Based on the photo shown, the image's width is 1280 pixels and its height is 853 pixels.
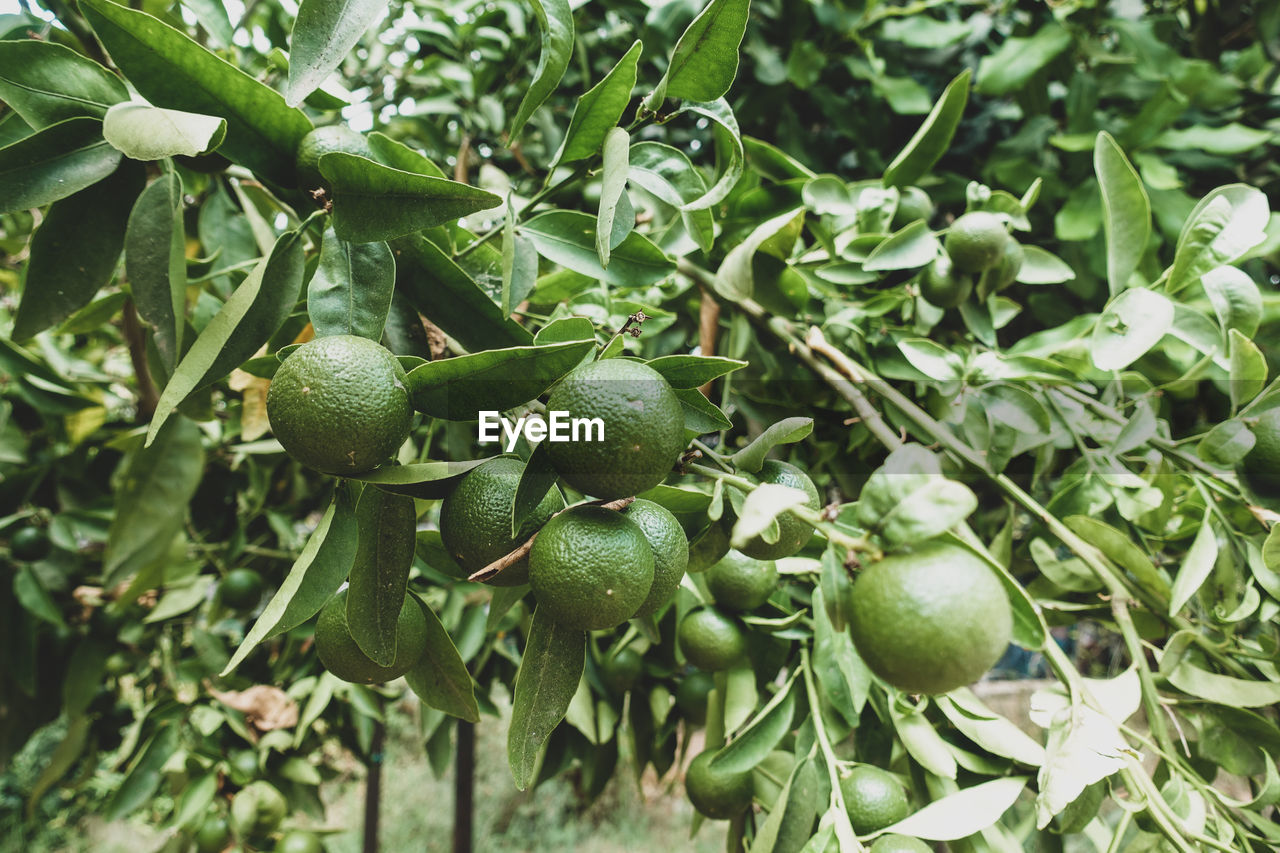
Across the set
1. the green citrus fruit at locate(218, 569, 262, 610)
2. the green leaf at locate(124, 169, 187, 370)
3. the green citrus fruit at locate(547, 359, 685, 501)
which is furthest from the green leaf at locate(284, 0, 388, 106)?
the green citrus fruit at locate(218, 569, 262, 610)

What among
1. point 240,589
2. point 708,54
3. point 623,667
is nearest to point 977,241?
point 708,54

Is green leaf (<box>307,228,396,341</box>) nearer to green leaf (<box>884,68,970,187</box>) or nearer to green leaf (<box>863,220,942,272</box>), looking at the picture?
green leaf (<box>863,220,942,272</box>)

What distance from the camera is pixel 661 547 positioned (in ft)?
1.29

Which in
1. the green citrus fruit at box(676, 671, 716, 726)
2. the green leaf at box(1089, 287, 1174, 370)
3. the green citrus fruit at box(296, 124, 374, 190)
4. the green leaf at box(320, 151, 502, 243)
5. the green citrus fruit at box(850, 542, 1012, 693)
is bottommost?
the green citrus fruit at box(676, 671, 716, 726)

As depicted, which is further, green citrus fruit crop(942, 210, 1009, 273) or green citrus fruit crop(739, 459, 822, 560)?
green citrus fruit crop(942, 210, 1009, 273)

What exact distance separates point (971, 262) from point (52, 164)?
29.1 inches

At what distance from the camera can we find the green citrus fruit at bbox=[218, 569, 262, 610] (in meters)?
1.00

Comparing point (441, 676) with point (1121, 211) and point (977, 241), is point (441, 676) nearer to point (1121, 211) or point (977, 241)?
point (977, 241)

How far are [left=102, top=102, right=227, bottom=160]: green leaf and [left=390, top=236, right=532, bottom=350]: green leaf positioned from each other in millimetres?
116

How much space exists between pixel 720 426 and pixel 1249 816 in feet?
1.87

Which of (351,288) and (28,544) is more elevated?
(351,288)

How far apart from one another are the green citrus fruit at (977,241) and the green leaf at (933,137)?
3.7 inches

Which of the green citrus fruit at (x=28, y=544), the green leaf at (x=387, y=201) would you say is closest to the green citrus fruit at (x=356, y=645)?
the green leaf at (x=387, y=201)

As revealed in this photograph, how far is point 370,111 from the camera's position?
1242mm
